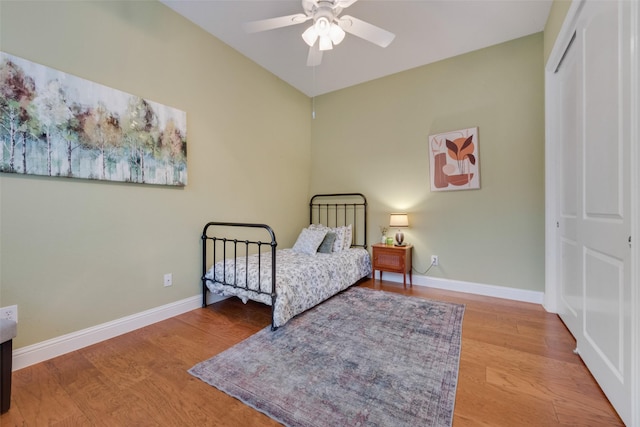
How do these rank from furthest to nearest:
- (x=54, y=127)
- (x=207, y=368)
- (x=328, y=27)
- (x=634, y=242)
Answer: (x=328, y=27), (x=54, y=127), (x=207, y=368), (x=634, y=242)

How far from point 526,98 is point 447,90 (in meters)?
0.81

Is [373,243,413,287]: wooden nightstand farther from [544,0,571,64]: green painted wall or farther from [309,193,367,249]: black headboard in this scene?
[544,0,571,64]: green painted wall

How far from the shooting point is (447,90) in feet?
10.4

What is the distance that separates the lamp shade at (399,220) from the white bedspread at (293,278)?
2.23ft

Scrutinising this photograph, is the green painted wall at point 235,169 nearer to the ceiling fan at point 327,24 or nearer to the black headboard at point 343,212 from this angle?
the black headboard at point 343,212

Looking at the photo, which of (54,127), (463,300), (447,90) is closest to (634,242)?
(463,300)

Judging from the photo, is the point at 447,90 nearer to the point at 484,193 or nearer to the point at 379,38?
the point at 484,193

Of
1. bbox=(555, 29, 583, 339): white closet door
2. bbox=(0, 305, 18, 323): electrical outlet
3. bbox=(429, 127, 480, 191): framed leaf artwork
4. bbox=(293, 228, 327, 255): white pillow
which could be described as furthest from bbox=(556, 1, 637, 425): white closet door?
bbox=(0, 305, 18, 323): electrical outlet

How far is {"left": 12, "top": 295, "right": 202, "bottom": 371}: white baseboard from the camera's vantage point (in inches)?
63.4

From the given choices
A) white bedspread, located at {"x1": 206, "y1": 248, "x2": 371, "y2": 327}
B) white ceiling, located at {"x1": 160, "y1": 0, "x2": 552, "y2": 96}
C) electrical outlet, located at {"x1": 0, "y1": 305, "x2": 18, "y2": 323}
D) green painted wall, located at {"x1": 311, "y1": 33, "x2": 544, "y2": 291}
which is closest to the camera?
electrical outlet, located at {"x1": 0, "y1": 305, "x2": 18, "y2": 323}

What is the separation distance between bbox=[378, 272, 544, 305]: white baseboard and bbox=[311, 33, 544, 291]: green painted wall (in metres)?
0.06

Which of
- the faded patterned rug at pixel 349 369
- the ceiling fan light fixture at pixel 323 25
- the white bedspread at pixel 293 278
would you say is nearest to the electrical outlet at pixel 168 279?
the white bedspread at pixel 293 278

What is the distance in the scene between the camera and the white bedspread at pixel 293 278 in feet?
7.09

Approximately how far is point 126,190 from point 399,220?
282 centimetres
